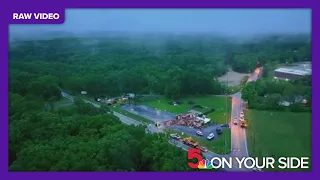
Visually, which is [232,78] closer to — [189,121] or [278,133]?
[189,121]

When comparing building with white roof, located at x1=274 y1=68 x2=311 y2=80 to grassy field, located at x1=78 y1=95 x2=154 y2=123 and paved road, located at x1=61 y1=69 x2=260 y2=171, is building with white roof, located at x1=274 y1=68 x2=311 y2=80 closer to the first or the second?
paved road, located at x1=61 y1=69 x2=260 y2=171

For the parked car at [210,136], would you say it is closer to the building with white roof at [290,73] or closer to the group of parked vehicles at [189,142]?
the group of parked vehicles at [189,142]

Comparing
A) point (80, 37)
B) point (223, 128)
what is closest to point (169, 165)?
point (223, 128)

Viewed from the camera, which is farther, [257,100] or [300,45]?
[257,100]

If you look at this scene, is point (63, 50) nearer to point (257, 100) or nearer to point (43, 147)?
point (43, 147)

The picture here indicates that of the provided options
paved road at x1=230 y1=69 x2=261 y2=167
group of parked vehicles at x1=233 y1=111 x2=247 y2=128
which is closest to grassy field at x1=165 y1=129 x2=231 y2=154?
paved road at x1=230 y1=69 x2=261 y2=167

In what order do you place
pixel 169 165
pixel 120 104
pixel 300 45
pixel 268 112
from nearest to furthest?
pixel 169 165 < pixel 300 45 < pixel 268 112 < pixel 120 104

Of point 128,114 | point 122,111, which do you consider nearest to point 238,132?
point 128,114

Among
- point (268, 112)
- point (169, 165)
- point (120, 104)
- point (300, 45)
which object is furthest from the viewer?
point (120, 104)
